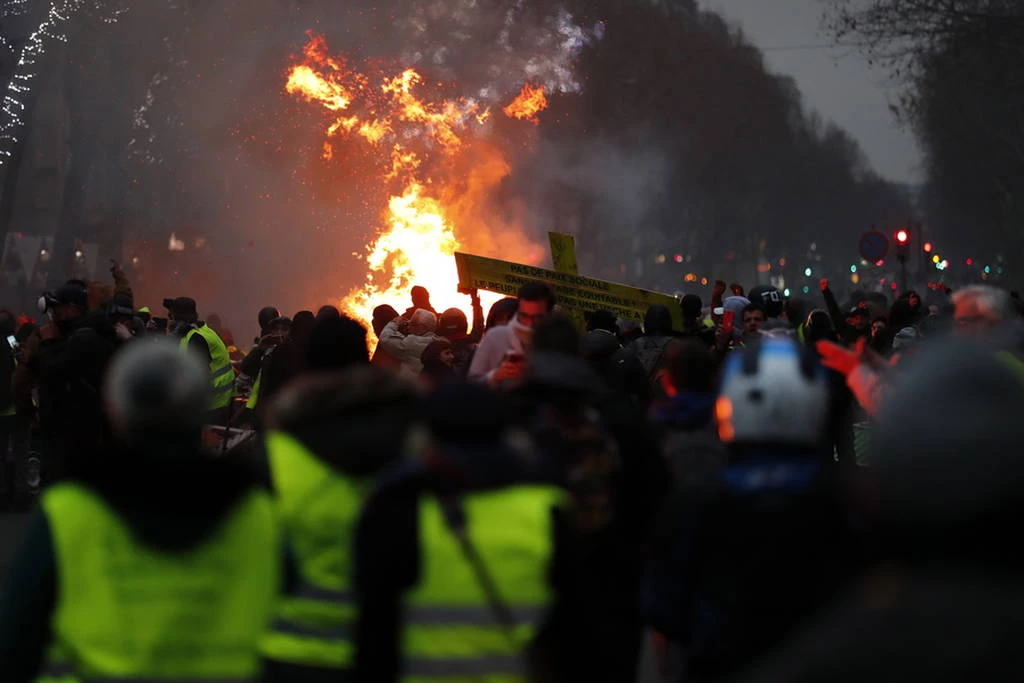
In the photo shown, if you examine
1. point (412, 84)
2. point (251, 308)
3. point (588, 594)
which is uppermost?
point (412, 84)

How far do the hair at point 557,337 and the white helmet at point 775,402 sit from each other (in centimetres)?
193

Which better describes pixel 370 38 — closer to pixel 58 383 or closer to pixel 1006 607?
pixel 58 383

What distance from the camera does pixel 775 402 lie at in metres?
3.72

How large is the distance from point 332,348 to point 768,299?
757 cm

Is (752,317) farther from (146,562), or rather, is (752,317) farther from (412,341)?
(146,562)

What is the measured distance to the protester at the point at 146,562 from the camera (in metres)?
3.40

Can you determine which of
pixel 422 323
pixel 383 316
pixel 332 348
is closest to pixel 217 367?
pixel 383 316

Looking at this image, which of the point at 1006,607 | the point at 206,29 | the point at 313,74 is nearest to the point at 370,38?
the point at 313,74

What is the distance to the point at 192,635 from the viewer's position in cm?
343

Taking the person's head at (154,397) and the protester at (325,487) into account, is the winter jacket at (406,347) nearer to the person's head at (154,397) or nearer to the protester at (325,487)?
the protester at (325,487)

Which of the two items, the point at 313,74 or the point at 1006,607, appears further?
the point at 313,74

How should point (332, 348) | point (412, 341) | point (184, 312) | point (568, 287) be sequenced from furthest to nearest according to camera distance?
1. point (184, 312)
2. point (568, 287)
3. point (412, 341)
4. point (332, 348)

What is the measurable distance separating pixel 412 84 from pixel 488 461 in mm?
26774

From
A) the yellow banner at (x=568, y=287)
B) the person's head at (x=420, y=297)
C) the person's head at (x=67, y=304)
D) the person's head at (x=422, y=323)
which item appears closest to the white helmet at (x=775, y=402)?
the person's head at (x=67, y=304)
